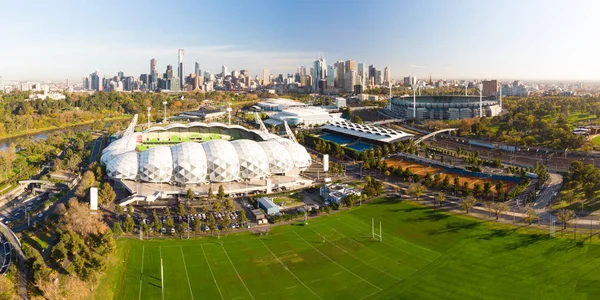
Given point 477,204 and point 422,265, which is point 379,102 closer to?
point 477,204

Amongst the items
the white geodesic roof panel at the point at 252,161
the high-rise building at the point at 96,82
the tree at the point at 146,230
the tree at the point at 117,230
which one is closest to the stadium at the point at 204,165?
the white geodesic roof panel at the point at 252,161

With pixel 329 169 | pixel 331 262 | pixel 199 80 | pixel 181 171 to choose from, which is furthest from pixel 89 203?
pixel 199 80

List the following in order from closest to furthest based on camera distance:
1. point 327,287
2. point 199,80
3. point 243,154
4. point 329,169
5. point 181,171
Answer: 1. point 327,287
2. point 181,171
3. point 243,154
4. point 329,169
5. point 199,80

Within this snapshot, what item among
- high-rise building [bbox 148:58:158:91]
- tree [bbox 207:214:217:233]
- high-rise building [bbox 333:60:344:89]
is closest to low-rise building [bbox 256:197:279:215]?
tree [bbox 207:214:217:233]

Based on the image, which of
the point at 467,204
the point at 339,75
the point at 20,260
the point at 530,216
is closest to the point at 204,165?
the point at 20,260

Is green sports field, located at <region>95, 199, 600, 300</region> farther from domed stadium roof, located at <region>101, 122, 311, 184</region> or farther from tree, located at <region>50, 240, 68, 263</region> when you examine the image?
domed stadium roof, located at <region>101, 122, 311, 184</region>

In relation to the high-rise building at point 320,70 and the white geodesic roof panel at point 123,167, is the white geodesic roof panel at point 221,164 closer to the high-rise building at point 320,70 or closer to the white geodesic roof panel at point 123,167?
the white geodesic roof panel at point 123,167
